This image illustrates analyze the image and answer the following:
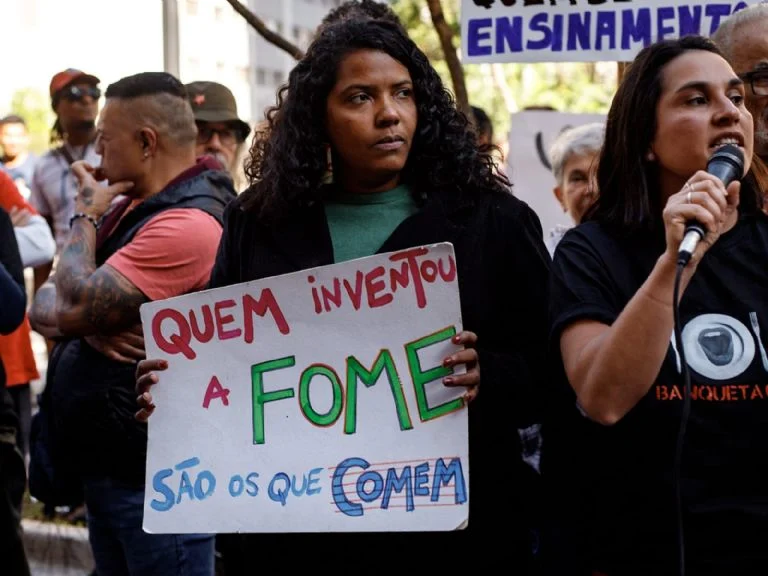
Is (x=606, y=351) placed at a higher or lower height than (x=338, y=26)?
lower

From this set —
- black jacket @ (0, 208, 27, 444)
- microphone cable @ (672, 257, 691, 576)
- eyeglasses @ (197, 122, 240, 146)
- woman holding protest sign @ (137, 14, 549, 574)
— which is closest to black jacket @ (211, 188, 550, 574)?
woman holding protest sign @ (137, 14, 549, 574)

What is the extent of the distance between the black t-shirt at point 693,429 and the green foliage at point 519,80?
15.7 meters

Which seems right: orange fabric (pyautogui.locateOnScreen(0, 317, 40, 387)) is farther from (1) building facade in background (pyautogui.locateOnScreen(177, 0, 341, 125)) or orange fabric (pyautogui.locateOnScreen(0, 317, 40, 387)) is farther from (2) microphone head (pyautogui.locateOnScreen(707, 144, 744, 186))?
(1) building facade in background (pyautogui.locateOnScreen(177, 0, 341, 125))

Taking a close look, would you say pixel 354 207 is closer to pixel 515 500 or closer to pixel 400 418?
pixel 400 418

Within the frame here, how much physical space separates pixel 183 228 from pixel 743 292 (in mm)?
1745

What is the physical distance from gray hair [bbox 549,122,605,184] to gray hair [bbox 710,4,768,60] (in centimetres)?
113

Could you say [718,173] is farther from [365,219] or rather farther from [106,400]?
[106,400]

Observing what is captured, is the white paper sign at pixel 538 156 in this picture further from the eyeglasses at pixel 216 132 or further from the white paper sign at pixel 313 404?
the white paper sign at pixel 313 404

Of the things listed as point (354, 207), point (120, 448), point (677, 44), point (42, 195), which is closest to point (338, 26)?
point (354, 207)

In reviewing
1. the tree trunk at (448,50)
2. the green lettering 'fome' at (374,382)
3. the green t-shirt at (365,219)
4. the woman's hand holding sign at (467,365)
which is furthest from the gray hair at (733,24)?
the tree trunk at (448,50)

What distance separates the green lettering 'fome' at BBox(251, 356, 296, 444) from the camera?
288 cm

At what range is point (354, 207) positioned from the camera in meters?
3.03

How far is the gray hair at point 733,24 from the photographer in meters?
3.33

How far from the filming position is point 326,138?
309 cm
